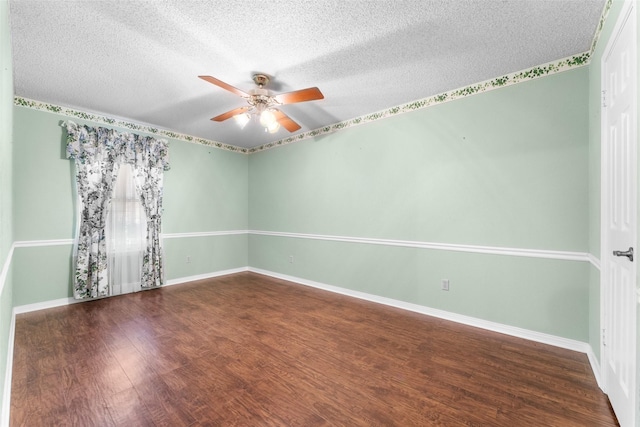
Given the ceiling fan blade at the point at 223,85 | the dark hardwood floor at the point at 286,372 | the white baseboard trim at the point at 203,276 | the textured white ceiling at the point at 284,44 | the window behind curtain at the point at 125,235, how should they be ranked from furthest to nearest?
1. the white baseboard trim at the point at 203,276
2. the window behind curtain at the point at 125,235
3. the ceiling fan blade at the point at 223,85
4. the textured white ceiling at the point at 284,44
5. the dark hardwood floor at the point at 286,372

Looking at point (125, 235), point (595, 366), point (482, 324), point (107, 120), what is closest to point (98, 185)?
point (125, 235)

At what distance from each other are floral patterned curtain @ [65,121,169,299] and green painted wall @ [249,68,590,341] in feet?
8.50

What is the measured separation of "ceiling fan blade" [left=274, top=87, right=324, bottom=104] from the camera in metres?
2.23

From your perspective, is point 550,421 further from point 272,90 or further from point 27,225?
point 27,225

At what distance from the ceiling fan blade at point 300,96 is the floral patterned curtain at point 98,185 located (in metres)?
2.86

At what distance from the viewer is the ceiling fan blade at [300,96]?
2.23 meters

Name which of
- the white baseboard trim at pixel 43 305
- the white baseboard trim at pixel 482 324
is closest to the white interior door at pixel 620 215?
the white baseboard trim at pixel 482 324

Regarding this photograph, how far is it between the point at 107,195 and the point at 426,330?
4.44m

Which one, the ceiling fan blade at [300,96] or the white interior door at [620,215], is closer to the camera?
the white interior door at [620,215]

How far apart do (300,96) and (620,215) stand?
2317 millimetres

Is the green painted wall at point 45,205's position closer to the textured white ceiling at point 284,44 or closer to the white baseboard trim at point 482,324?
the textured white ceiling at point 284,44

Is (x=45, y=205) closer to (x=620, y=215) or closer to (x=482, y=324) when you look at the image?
(x=482, y=324)

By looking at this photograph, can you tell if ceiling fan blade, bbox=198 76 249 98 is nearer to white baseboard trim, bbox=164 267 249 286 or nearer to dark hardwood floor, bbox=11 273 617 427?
dark hardwood floor, bbox=11 273 617 427

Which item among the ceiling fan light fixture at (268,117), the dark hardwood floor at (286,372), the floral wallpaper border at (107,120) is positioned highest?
the floral wallpaper border at (107,120)
